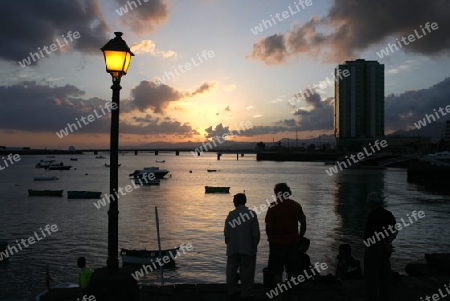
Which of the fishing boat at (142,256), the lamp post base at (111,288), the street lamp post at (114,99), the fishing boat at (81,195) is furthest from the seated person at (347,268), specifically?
the fishing boat at (81,195)

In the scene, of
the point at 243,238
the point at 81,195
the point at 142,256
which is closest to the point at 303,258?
the point at 243,238

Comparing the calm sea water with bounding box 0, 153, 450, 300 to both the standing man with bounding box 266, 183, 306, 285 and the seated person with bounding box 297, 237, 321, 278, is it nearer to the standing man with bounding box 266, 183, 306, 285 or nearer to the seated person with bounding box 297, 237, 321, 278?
the seated person with bounding box 297, 237, 321, 278

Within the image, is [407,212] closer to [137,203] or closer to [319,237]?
[319,237]

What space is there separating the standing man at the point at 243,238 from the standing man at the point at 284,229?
15.0 inches

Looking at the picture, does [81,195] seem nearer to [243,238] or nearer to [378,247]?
[243,238]

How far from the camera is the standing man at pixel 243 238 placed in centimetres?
855

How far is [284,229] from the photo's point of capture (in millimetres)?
8297

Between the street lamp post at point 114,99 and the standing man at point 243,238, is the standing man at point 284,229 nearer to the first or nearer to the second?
the standing man at point 243,238

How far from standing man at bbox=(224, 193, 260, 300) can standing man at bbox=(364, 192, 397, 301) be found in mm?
2151

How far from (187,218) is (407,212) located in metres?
21.5

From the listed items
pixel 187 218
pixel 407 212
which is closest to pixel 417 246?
pixel 407 212

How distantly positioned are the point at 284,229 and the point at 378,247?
1765 millimetres

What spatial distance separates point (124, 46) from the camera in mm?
7434

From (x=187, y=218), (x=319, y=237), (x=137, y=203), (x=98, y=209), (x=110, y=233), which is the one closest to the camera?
(x=110, y=233)
